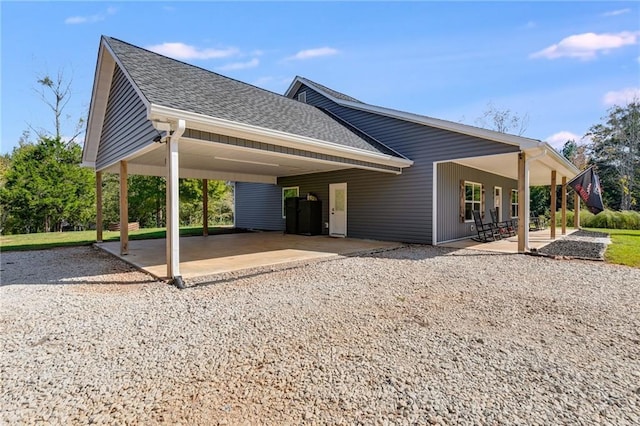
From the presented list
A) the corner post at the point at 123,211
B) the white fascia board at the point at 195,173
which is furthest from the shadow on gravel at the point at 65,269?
the white fascia board at the point at 195,173

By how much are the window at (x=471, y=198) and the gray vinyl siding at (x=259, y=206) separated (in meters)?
7.57

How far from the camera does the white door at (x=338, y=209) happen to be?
11344mm

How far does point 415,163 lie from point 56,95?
78.5 ft

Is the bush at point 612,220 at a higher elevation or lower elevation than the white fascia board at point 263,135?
lower

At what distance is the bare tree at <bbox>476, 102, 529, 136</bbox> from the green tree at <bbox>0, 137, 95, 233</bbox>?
30178 millimetres

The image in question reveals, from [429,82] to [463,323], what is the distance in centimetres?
1308

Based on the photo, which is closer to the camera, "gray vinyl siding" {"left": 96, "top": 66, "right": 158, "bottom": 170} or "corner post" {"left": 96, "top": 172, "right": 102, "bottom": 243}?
"gray vinyl siding" {"left": 96, "top": 66, "right": 158, "bottom": 170}

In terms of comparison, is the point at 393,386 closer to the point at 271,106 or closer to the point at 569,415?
the point at 569,415

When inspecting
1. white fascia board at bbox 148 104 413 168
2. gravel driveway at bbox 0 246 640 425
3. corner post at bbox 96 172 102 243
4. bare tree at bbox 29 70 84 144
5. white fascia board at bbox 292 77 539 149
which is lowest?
gravel driveway at bbox 0 246 640 425

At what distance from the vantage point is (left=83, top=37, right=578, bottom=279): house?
555cm

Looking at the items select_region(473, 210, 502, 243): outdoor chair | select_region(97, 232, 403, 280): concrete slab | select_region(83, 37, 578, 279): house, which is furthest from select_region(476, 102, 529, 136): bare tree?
select_region(97, 232, 403, 280): concrete slab

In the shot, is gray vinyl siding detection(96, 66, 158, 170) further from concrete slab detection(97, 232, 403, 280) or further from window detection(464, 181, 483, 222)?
window detection(464, 181, 483, 222)

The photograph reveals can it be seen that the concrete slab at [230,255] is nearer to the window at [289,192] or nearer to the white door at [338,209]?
the white door at [338,209]

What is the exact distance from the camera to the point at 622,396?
79.9 inches
